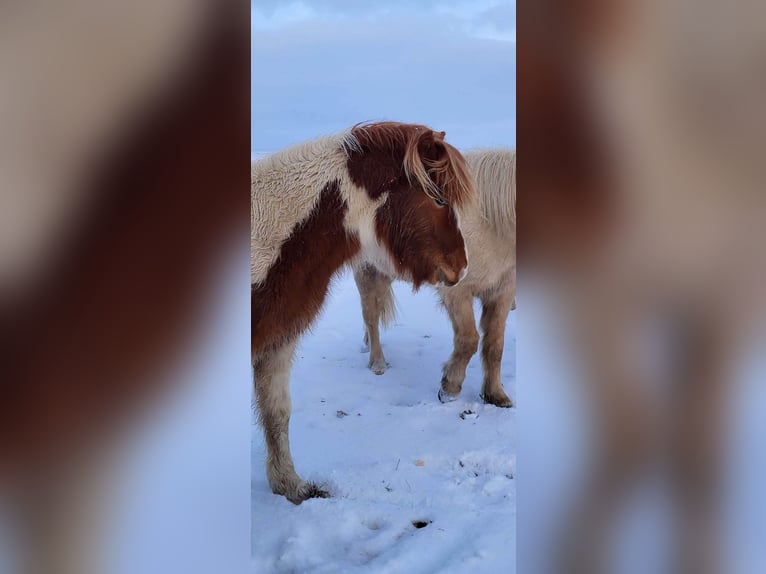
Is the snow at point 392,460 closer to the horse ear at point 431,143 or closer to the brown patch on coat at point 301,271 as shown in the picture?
the brown patch on coat at point 301,271

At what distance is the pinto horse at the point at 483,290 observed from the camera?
1.33 meters

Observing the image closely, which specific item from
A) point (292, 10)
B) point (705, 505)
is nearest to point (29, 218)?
point (292, 10)

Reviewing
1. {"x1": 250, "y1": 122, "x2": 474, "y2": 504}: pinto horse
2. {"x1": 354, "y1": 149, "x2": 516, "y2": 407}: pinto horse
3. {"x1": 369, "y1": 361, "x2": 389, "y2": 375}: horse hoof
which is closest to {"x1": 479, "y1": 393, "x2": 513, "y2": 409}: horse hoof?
{"x1": 354, "y1": 149, "x2": 516, "y2": 407}: pinto horse

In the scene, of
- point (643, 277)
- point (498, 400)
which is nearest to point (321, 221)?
point (498, 400)

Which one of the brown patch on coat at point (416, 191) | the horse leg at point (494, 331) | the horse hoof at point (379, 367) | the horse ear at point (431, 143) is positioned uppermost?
the horse ear at point (431, 143)

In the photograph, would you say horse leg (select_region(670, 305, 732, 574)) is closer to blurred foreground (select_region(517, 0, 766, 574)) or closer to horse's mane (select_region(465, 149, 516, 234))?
blurred foreground (select_region(517, 0, 766, 574))

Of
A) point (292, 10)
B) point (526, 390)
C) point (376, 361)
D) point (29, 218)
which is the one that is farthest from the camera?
point (376, 361)

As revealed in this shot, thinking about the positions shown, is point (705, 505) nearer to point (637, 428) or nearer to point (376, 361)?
point (637, 428)

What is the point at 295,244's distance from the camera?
1.30 m

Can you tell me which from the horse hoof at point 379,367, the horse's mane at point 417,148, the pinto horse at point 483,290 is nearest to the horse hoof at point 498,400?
the pinto horse at point 483,290

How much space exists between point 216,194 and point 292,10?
1.75ft

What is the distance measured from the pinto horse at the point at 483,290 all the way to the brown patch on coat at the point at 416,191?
0.04 meters

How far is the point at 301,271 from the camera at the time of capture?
4.28 feet

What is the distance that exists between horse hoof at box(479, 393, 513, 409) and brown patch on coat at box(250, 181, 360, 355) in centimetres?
46
